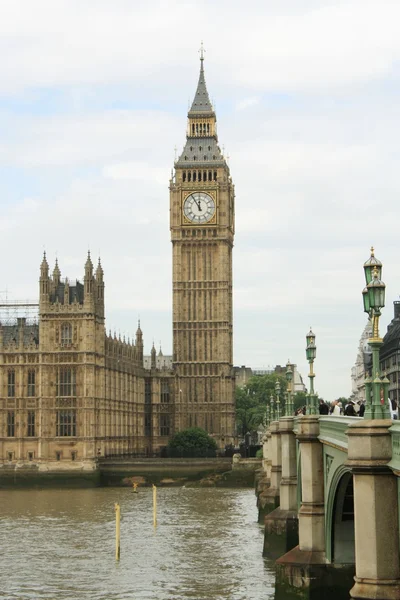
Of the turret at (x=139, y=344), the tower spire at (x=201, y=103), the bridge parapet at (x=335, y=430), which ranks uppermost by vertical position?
the tower spire at (x=201, y=103)

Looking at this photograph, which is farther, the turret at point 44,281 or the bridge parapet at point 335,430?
the turret at point 44,281

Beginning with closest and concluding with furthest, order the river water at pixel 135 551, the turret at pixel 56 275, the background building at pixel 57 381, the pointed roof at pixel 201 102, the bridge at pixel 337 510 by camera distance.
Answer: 1. the bridge at pixel 337 510
2. the river water at pixel 135 551
3. the background building at pixel 57 381
4. the turret at pixel 56 275
5. the pointed roof at pixel 201 102

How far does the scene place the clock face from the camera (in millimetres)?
121500

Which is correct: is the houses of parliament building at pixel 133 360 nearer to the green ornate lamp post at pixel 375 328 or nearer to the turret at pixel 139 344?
the turret at pixel 139 344

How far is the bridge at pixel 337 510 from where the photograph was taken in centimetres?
1839

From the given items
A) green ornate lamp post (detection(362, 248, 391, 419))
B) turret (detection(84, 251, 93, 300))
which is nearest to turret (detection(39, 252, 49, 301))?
turret (detection(84, 251, 93, 300))

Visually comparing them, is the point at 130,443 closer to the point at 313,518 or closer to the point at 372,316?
the point at 313,518

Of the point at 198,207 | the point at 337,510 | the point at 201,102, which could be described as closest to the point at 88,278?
the point at 198,207

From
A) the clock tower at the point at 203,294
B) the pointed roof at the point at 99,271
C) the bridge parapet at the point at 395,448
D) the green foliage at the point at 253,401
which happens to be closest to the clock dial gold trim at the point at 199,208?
the clock tower at the point at 203,294

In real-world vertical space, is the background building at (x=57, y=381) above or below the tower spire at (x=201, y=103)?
below

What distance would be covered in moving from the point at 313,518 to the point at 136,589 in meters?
9.58

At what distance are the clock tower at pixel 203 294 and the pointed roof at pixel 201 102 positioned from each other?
5.91 metres

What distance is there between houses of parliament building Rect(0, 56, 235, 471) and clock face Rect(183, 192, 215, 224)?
102 mm

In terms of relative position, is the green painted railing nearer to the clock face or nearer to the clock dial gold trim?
the clock dial gold trim
